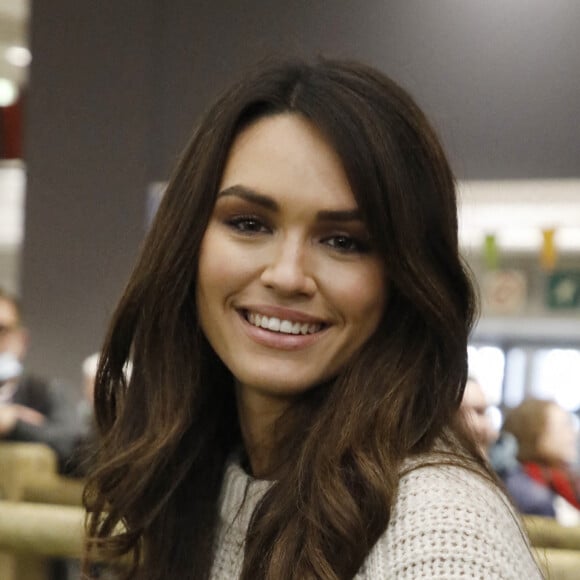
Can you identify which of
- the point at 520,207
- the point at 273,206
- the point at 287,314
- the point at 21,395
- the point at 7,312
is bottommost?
the point at 21,395

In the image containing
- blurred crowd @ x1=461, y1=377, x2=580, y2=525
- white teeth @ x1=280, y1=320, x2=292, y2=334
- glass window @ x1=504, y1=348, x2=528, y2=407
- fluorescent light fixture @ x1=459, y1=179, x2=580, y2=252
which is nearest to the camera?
white teeth @ x1=280, y1=320, x2=292, y2=334

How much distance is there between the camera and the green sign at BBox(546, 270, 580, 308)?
928cm

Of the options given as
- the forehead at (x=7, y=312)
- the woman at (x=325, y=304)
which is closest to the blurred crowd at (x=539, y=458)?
the forehead at (x=7, y=312)

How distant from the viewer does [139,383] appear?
5.18 feet

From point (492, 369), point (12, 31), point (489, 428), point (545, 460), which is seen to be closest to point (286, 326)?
point (489, 428)

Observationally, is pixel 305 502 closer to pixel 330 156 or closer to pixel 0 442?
pixel 330 156

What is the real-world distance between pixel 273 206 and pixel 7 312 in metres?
3.58

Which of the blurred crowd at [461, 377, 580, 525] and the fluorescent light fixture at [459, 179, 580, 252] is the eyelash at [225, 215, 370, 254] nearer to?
the fluorescent light fixture at [459, 179, 580, 252]

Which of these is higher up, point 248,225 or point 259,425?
point 248,225

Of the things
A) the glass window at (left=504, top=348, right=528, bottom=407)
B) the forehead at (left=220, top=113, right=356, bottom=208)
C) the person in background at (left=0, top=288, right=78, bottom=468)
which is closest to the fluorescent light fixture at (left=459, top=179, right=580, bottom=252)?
the forehead at (left=220, top=113, right=356, bottom=208)

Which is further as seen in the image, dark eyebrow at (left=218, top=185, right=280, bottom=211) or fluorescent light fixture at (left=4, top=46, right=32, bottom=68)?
fluorescent light fixture at (left=4, top=46, right=32, bottom=68)

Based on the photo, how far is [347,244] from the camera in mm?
1287

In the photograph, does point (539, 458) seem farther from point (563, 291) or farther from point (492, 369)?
point (492, 369)

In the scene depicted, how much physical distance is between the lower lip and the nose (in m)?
0.06
